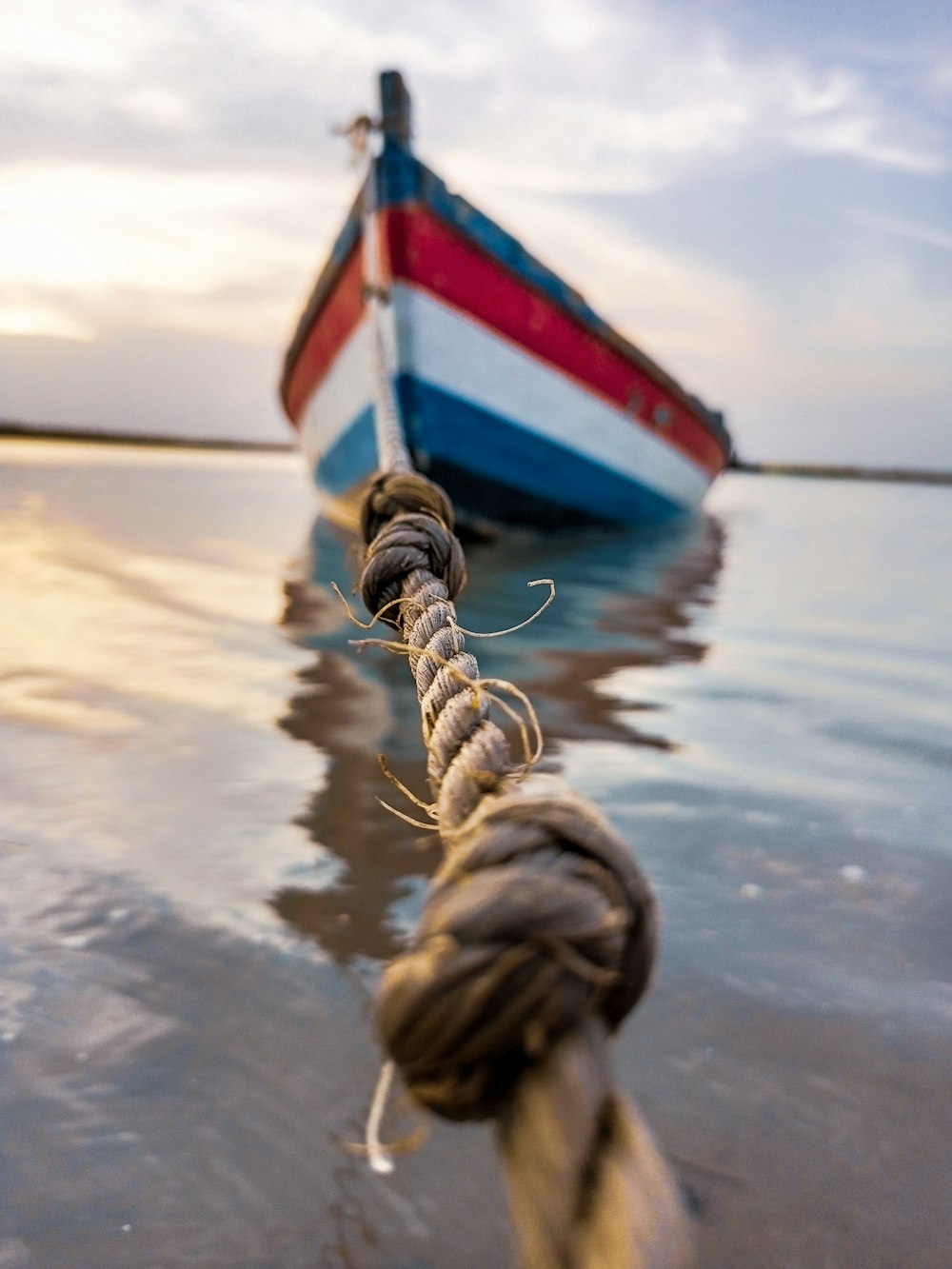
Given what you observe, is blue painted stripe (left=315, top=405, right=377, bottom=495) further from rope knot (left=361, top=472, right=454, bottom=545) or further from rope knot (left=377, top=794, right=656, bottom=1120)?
rope knot (left=377, top=794, right=656, bottom=1120)

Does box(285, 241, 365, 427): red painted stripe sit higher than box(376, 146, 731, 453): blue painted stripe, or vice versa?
box(376, 146, 731, 453): blue painted stripe

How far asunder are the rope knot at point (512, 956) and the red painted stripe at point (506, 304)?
4.71 meters

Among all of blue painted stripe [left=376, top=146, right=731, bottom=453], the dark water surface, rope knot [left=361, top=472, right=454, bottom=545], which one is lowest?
the dark water surface

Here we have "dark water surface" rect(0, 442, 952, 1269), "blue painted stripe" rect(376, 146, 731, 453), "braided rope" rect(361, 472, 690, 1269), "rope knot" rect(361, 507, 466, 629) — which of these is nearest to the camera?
"braided rope" rect(361, 472, 690, 1269)

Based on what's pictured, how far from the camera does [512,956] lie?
1.77 ft

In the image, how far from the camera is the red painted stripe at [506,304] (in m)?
4.89

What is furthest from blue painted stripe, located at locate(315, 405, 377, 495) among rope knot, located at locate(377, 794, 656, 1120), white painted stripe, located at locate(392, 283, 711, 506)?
rope knot, located at locate(377, 794, 656, 1120)

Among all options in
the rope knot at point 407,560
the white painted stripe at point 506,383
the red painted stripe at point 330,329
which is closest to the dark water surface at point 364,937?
the rope knot at point 407,560

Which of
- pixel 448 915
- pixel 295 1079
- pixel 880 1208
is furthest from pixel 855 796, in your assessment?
pixel 448 915

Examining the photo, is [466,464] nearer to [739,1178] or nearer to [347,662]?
[347,662]

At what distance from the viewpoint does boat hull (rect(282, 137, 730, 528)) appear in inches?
197

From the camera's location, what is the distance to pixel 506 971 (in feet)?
1.76

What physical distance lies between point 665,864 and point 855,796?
2.14 feet

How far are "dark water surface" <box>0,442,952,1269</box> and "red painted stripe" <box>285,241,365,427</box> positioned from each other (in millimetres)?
2412
